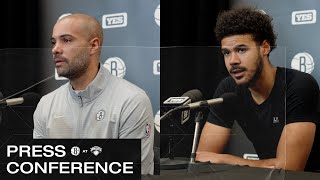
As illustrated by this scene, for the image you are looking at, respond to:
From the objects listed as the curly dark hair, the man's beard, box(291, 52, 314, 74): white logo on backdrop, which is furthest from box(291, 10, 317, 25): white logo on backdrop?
the man's beard

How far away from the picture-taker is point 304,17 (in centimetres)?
288

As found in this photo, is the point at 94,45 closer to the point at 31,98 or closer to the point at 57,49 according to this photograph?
the point at 57,49

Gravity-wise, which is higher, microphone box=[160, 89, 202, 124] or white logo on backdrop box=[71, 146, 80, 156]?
microphone box=[160, 89, 202, 124]

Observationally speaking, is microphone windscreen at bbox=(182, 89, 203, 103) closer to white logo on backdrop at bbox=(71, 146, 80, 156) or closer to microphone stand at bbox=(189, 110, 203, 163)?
microphone stand at bbox=(189, 110, 203, 163)

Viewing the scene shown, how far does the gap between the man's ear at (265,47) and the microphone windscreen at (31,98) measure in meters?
0.72

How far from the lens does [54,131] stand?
1.77 meters

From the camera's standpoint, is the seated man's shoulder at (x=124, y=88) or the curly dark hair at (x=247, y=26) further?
the curly dark hair at (x=247, y=26)

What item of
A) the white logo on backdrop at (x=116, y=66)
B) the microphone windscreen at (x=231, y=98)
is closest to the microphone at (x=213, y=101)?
the microphone windscreen at (x=231, y=98)

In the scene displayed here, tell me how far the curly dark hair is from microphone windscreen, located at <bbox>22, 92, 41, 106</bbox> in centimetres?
64

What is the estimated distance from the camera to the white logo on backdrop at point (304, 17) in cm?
285

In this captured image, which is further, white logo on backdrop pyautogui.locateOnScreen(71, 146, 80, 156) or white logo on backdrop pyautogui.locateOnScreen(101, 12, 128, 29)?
white logo on backdrop pyautogui.locateOnScreen(101, 12, 128, 29)

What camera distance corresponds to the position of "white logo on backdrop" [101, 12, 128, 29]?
11.4 ft

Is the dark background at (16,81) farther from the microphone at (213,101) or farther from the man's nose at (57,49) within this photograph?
the microphone at (213,101)

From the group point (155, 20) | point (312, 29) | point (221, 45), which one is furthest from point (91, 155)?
point (155, 20)
